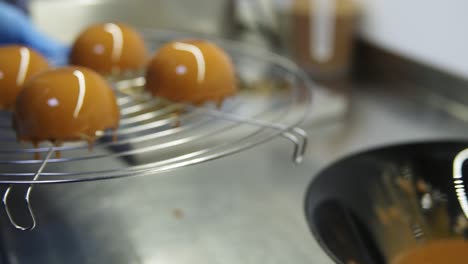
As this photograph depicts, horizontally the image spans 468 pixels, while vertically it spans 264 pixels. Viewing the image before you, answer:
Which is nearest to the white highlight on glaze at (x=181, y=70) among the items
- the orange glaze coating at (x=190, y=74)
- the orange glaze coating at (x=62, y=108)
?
the orange glaze coating at (x=190, y=74)

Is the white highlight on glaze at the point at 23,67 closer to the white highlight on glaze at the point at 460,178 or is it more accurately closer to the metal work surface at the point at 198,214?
the metal work surface at the point at 198,214

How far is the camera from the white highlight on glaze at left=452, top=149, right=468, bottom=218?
61cm

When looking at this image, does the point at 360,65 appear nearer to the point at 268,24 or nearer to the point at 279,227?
the point at 268,24

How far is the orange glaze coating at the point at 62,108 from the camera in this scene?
0.54m

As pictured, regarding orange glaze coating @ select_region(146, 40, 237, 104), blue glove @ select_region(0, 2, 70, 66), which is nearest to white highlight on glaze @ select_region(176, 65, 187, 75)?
orange glaze coating @ select_region(146, 40, 237, 104)

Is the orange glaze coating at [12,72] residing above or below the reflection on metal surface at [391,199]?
above

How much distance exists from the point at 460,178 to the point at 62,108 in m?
0.43

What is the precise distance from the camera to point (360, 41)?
3.63 ft

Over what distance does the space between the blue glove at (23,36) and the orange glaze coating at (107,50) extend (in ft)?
0.37

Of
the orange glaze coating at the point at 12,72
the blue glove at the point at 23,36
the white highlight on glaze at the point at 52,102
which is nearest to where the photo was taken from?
the white highlight on glaze at the point at 52,102

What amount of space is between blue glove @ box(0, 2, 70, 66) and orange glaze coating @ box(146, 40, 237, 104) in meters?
0.23

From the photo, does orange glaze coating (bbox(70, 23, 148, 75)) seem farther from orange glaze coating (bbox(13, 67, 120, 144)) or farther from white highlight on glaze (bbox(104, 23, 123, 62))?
orange glaze coating (bbox(13, 67, 120, 144))

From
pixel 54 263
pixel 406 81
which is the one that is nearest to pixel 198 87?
pixel 54 263

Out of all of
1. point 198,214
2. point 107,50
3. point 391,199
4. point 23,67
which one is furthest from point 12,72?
point 391,199
